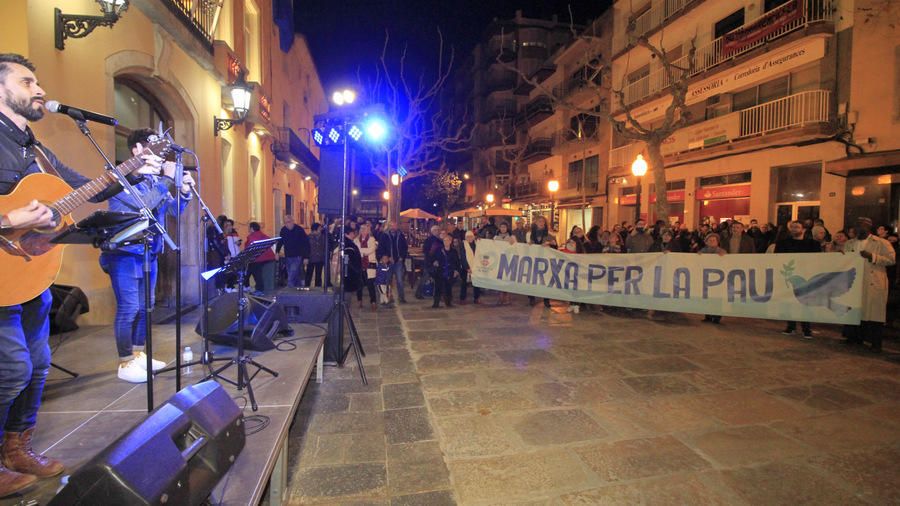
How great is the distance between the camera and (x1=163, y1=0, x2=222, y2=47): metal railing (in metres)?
8.05

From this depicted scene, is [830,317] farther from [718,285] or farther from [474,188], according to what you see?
[474,188]

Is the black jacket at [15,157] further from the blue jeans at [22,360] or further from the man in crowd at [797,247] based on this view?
the man in crowd at [797,247]

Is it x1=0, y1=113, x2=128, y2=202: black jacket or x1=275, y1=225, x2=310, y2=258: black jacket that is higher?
x1=0, y1=113, x2=128, y2=202: black jacket

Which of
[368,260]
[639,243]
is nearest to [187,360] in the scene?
Answer: [368,260]

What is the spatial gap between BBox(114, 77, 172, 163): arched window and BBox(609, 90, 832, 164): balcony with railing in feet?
56.8

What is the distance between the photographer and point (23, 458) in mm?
2383

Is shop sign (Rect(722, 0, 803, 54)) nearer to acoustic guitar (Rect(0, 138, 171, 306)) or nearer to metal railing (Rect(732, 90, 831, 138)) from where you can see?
metal railing (Rect(732, 90, 831, 138))

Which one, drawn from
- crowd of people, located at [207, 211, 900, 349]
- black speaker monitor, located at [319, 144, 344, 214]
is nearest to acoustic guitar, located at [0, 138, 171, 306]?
black speaker monitor, located at [319, 144, 344, 214]

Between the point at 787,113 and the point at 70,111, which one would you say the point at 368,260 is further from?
the point at 787,113

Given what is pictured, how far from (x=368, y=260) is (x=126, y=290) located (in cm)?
619

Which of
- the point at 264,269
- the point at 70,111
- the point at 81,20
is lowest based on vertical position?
the point at 264,269

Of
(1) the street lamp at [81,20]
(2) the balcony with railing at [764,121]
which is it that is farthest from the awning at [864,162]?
(1) the street lamp at [81,20]

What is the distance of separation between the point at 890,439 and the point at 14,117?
21.6 ft

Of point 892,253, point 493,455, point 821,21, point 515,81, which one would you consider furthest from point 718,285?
point 515,81
